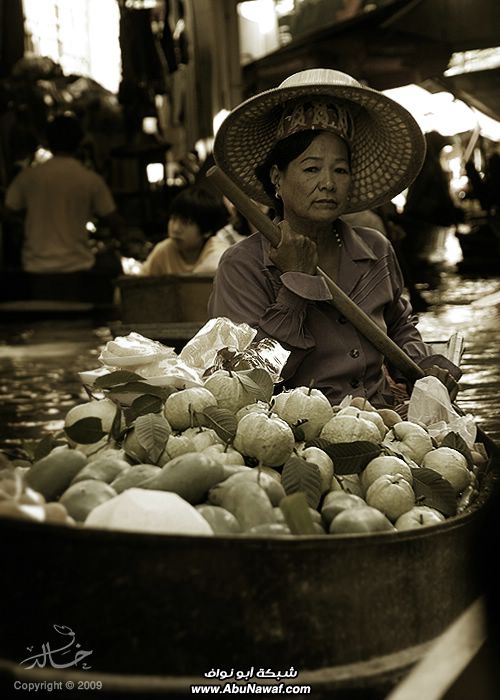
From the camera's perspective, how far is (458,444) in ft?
9.21

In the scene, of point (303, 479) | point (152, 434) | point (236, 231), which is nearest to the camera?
point (303, 479)

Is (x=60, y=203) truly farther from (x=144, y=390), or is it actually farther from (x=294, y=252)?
(x=144, y=390)

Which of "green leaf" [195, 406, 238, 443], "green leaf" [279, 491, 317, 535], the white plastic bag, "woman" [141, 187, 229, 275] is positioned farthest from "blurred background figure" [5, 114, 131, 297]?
"green leaf" [279, 491, 317, 535]

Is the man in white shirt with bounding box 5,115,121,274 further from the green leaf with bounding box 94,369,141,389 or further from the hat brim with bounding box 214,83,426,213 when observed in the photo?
the green leaf with bounding box 94,369,141,389

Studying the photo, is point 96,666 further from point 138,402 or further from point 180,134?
point 180,134

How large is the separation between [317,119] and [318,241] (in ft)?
1.40

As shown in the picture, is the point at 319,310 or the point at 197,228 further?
the point at 197,228

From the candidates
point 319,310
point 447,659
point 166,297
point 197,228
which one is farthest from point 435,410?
point 197,228

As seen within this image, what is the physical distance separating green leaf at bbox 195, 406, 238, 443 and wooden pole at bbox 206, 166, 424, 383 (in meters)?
0.90

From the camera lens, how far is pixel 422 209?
16531mm

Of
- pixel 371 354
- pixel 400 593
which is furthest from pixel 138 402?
pixel 371 354

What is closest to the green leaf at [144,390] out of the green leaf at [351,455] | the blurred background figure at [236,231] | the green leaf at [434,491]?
the green leaf at [351,455]

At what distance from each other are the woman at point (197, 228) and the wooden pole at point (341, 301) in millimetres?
3390
